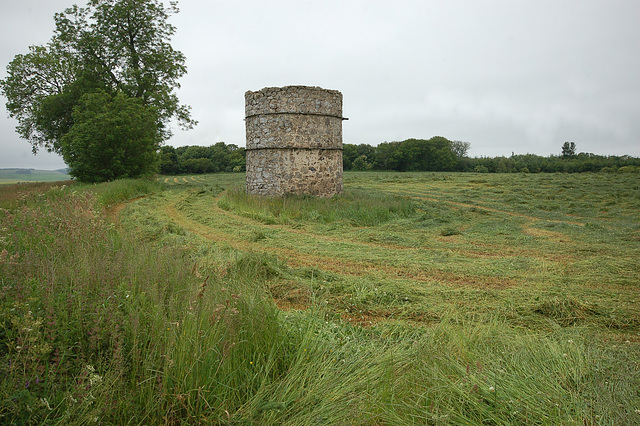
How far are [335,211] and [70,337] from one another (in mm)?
11933

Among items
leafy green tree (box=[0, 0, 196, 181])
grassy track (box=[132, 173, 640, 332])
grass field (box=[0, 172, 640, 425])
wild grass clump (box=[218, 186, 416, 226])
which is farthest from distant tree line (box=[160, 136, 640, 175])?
grass field (box=[0, 172, 640, 425])

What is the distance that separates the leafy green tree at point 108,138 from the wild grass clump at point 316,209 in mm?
10718

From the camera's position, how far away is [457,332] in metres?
4.24

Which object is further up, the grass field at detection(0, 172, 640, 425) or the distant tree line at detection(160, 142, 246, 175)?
the distant tree line at detection(160, 142, 246, 175)

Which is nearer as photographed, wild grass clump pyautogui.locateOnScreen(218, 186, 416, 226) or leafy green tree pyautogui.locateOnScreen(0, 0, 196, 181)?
wild grass clump pyautogui.locateOnScreen(218, 186, 416, 226)

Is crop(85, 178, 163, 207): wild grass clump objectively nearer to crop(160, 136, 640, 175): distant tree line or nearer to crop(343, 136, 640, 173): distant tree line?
crop(160, 136, 640, 175): distant tree line

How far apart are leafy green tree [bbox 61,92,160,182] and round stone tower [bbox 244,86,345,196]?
1045 centimetres

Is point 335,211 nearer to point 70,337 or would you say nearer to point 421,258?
point 421,258

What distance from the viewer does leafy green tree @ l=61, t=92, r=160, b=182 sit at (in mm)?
23875

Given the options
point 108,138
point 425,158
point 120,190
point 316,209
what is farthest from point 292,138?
point 425,158

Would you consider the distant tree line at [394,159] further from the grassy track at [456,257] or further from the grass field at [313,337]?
the grass field at [313,337]

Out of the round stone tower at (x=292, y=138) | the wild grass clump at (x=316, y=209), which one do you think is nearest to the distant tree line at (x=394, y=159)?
the round stone tower at (x=292, y=138)

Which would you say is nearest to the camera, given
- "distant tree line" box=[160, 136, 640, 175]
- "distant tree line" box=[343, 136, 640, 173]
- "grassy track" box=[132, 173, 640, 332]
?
"grassy track" box=[132, 173, 640, 332]

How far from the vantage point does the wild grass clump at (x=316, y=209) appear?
14.0 m
